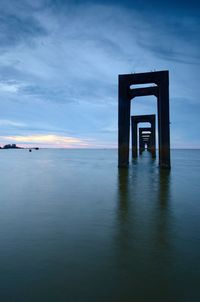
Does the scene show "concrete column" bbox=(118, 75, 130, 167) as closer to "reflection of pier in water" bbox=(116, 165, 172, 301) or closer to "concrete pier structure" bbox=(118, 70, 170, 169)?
"concrete pier structure" bbox=(118, 70, 170, 169)

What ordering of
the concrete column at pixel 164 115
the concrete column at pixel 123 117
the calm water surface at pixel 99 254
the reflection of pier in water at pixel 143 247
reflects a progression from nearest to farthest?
the calm water surface at pixel 99 254, the reflection of pier in water at pixel 143 247, the concrete column at pixel 164 115, the concrete column at pixel 123 117

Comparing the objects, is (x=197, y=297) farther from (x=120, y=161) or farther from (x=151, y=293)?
(x=120, y=161)

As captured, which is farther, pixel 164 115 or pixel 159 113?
pixel 159 113

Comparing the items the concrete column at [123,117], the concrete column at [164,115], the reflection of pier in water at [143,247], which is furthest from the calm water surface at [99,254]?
the concrete column at [123,117]

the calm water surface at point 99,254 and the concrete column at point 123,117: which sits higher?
the concrete column at point 123,117

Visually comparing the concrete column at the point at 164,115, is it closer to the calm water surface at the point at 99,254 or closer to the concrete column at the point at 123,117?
the concrete column at the point at 123,117

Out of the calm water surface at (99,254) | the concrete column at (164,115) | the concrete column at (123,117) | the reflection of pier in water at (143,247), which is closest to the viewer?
the calm water surface at (99,254)

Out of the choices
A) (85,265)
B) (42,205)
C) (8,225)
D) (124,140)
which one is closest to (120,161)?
(124,140)

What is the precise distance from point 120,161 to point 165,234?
14866 millimetres

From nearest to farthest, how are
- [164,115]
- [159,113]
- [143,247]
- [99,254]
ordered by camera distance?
[99,254] → [143,247] → [164,115] → [159,113]

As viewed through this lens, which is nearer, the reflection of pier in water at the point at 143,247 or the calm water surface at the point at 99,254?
the calm water surface at the point at 99,254

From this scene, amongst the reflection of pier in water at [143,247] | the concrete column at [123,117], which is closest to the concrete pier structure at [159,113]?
the concrete column at [123,117]

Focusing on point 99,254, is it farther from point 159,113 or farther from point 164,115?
point 159,113

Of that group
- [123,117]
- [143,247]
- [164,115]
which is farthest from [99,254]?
[123,117]
